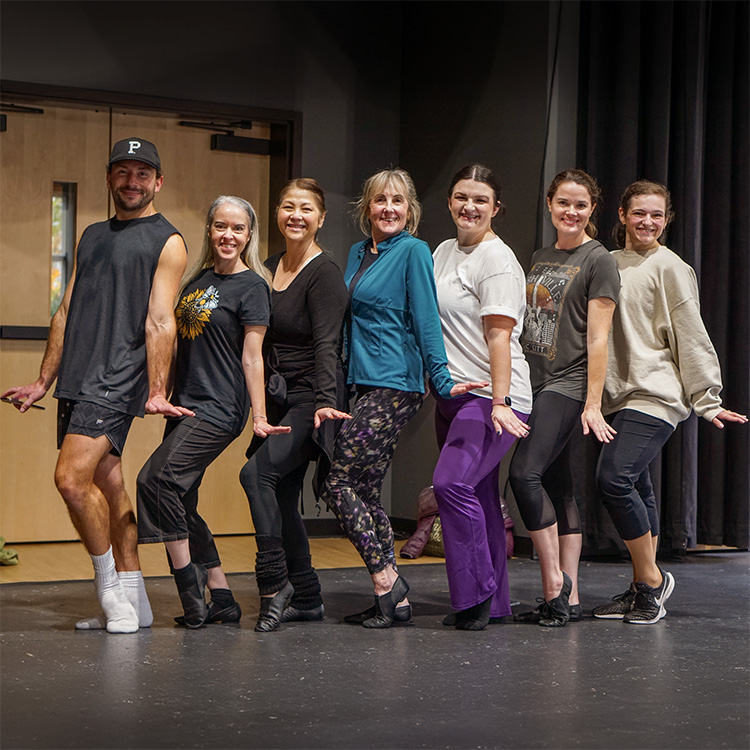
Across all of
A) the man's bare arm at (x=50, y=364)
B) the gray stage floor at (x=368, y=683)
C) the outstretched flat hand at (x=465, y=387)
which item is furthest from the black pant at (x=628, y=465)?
the man's bare arm at (x=50, y=364)

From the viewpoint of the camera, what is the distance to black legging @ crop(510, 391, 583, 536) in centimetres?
354

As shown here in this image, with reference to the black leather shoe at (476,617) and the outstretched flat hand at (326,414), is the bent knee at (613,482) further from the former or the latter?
the outstretched flat hand at (326,414)

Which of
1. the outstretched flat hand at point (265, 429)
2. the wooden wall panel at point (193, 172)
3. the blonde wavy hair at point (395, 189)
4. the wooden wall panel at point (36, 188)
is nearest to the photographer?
the outstretched flat hand at point (265, 429)

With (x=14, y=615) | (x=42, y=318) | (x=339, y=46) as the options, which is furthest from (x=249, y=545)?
(x=339, y=46)

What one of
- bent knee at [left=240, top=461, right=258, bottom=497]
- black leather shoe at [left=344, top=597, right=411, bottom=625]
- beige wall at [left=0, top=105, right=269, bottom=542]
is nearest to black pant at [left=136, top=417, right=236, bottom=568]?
bent knee at [left=240, top=461, right=258, bottom=497]

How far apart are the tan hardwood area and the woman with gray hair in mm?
1045

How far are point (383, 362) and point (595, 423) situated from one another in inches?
26.9

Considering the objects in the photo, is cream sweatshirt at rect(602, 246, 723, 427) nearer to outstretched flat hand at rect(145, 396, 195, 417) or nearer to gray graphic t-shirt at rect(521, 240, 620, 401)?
gray graphic t-shirt at rect(521, 240, 620, 401)

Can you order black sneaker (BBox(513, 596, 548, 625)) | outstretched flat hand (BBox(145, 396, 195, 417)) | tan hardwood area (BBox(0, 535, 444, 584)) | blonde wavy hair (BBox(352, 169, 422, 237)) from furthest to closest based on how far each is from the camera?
1. tan hardwood area (BBox(0, 535, 444, 584))
2. black sneaker (BBox(513, 596, 548, 625))
3. blonde wavy hair (BBox(352, 169, 422, 237))
4. outstretched flat hand (BBox(145, 396, 195, 417))

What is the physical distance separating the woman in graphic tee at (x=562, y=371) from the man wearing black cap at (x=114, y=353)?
111cm

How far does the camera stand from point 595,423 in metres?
3.53

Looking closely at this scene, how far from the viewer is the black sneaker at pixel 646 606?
370cm

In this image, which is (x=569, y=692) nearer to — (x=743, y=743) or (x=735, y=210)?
(x=743, y=743)

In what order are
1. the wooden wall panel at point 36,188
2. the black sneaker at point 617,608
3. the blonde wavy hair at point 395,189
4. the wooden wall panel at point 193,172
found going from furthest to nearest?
the wooden wall panel at point 193,172 → the wooden wall panel at point 36,188 → the black sneaker at point 617,608 → the blonde wavy hair at point 395,189
